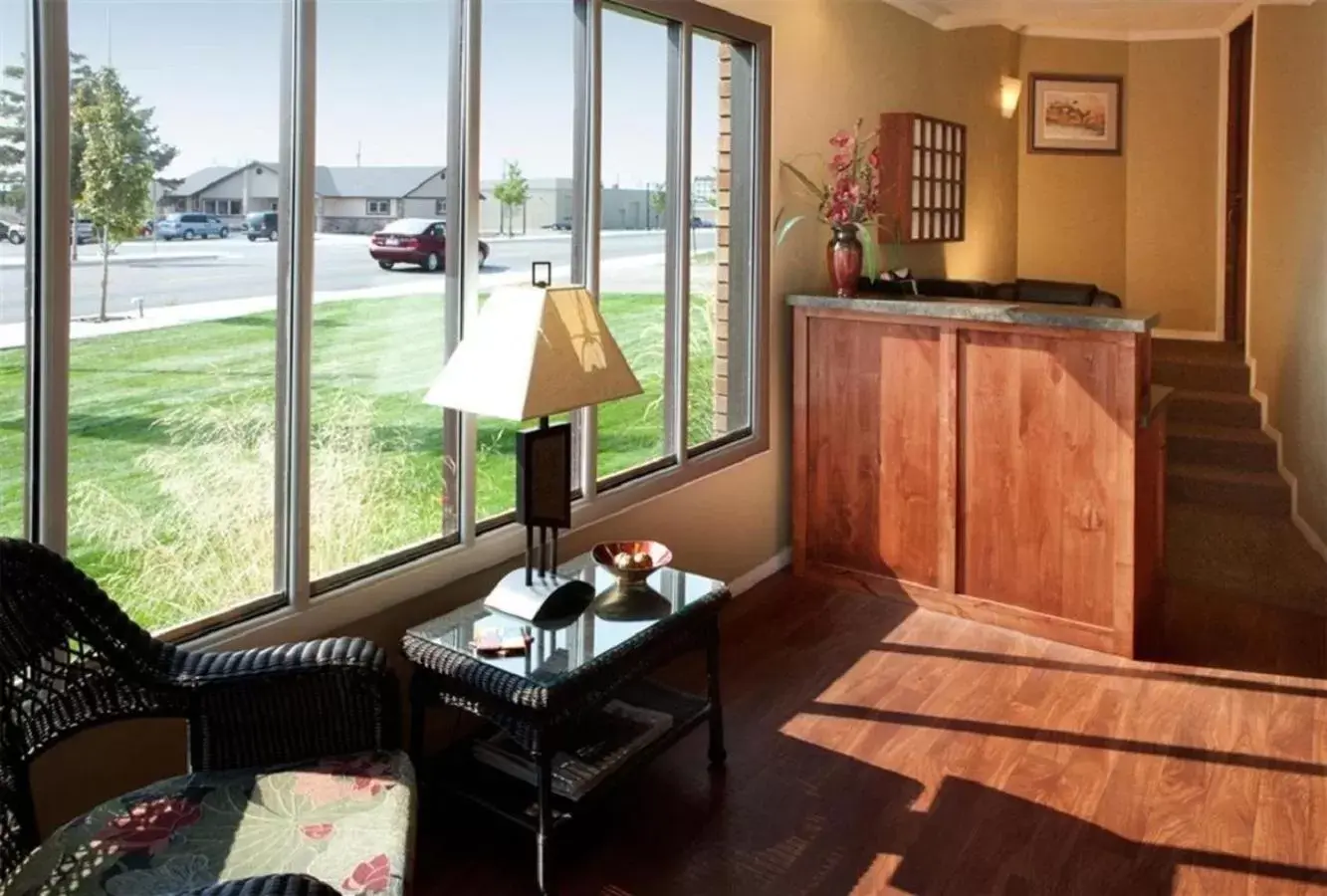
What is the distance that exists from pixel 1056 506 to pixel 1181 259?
12.7 feet

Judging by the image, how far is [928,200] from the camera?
550 cm

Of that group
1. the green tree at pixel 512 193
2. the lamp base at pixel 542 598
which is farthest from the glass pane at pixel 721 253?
the lamp base at pixel 542 598

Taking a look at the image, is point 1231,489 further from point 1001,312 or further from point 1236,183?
point 1236,183

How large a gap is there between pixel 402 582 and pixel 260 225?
907 mm

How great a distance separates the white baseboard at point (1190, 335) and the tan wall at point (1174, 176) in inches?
A: 1.1

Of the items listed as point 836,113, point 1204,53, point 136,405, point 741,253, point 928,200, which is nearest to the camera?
point 136,405

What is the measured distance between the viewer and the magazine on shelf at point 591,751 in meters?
2.32

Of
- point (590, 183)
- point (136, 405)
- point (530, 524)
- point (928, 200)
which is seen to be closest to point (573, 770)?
point (530, 524)

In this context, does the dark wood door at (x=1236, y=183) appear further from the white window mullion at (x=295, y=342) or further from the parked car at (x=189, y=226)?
the parked car at (x=189, y=226)

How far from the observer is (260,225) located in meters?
2.26

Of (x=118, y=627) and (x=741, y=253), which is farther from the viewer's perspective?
(x=741, y=253)

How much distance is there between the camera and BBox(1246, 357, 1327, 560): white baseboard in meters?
4.30

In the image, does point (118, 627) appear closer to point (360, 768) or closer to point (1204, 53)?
point (360, 768)

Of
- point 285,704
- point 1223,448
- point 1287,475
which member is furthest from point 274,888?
point 1223,448
